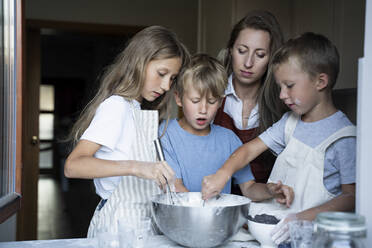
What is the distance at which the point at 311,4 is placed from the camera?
2.24m

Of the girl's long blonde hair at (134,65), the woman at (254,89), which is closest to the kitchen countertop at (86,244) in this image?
the girl's long blonde hair at (134,65)

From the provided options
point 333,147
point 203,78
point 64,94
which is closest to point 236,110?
point 203,78

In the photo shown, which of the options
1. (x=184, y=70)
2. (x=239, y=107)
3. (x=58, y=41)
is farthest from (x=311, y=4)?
(x=58, y=41)

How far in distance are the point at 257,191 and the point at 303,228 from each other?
49cm

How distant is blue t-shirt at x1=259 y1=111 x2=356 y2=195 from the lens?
1.12 meters

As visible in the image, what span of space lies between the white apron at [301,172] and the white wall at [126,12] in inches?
95.2

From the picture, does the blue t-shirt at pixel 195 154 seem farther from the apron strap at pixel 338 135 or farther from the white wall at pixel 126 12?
the white wall at pixel 126 12

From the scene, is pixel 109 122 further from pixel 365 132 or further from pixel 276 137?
pixel 365 132

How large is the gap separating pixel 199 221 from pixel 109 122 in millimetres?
466

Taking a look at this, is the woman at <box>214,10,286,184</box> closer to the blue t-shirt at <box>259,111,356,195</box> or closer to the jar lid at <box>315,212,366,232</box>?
the blue t-shirt at <box>259,111,356,195</box>

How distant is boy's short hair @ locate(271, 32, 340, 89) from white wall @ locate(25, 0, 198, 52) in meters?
2.39

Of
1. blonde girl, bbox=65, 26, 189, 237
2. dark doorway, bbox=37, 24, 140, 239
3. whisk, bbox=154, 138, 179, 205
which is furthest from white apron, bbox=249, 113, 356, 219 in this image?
dark doorway, bbox=37, 24, 140, 239

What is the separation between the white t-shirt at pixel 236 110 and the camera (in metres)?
1.65

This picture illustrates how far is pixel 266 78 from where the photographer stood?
1606 mm
